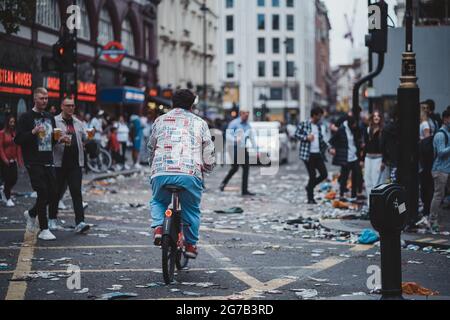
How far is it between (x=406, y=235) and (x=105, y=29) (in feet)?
103

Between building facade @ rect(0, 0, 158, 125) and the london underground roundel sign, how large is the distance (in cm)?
55

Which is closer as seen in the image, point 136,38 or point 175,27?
point 136,38

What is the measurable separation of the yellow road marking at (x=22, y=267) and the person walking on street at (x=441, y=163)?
5455 millimetres

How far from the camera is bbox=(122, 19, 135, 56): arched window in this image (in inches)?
1725

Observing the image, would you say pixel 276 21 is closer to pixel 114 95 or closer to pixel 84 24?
pixel 114 95

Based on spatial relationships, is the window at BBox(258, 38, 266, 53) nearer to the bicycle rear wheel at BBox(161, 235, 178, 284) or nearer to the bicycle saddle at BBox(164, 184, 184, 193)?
the bicycle saddle at BBox(164, 184, 184, 193)

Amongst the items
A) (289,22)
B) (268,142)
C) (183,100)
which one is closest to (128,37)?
(268,142)

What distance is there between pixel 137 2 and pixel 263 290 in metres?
39.4

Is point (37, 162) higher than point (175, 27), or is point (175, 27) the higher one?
point (175, 27)

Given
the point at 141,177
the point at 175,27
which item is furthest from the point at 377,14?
the point at 175,27

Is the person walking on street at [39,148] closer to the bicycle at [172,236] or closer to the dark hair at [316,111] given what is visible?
the bicycle at [172,236]

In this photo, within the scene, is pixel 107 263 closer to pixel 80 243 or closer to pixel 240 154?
pixel 80 243

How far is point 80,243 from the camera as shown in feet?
34.4

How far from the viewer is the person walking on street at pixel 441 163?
11.4 meters
